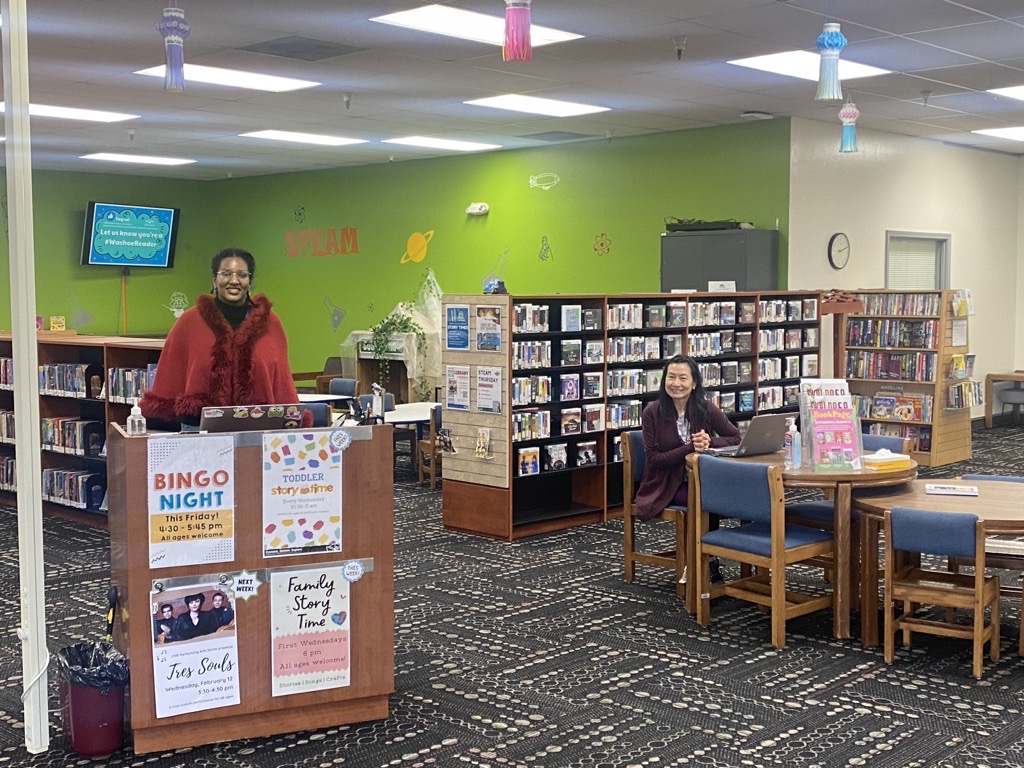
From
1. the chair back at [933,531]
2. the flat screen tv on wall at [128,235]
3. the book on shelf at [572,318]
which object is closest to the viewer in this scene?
the chair back at [933,531]

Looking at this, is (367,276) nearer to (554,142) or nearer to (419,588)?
(554,142)

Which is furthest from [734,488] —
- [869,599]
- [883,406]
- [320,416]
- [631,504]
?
[883,406]

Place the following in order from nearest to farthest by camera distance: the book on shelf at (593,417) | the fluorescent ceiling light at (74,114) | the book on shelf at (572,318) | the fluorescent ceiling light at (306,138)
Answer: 1. the book on shelf at (572,318)
2. the book on shelf at (593,417)
3. the fluorescent ceiling light at (74,114)
4. the fluorescent ceiling light at (306,138)

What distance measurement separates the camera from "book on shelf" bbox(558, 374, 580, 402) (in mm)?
8078

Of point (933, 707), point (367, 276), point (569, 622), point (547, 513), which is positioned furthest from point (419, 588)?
point (367, 276)

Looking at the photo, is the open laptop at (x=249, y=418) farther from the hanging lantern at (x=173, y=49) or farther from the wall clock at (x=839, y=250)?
the wall clock at (x=839, y=250)

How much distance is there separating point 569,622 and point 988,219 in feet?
33.4

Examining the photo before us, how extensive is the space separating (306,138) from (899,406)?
6.84m

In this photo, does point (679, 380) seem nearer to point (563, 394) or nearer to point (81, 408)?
point (563, 394)

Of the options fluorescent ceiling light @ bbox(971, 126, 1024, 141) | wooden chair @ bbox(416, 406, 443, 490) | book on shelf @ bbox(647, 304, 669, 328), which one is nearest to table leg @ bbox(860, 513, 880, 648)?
book on shelf @ bbox(647, 304, 669, 328)

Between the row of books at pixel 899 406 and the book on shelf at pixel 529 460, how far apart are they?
4261mm

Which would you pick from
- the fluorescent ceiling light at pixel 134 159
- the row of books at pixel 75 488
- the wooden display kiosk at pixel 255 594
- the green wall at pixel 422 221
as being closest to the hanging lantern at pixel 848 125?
the green wall at pixel 422 221

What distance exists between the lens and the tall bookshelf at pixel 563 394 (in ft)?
25.5

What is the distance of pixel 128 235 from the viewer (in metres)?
16.1
